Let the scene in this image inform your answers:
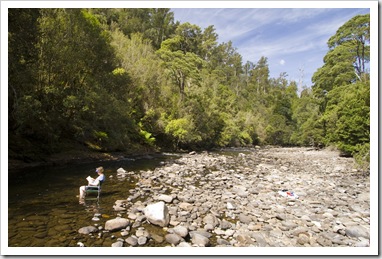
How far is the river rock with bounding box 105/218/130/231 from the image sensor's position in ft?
18.3

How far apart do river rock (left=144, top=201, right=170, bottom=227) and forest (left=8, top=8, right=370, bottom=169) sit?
7702mm

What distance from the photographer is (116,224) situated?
5.66m

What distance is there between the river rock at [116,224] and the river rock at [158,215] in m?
0.59

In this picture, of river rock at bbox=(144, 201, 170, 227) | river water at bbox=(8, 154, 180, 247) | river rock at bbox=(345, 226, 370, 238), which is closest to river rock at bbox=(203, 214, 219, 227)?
river rock at bbox=(144, 201, 170, 227)

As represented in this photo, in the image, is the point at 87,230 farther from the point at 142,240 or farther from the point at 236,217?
the point at 236,217

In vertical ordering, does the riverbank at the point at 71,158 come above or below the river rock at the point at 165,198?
above

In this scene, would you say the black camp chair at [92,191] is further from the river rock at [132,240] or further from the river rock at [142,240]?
the river rock at [142,240]

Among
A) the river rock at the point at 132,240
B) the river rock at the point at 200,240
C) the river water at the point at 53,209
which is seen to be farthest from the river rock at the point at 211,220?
the river water at the point at 53,209

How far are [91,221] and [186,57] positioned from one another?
3078 centimetres

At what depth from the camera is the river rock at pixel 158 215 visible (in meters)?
5.96

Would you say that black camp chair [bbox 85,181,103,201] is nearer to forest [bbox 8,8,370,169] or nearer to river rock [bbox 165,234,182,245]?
river rock [bbox 165,234,182,245]

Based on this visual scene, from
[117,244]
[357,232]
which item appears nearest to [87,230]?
[117,244]

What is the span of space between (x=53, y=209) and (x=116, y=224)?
94.2 inches

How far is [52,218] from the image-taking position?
19.9 feet
